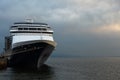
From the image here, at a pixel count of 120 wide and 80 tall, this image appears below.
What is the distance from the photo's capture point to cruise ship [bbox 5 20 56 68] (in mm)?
71625

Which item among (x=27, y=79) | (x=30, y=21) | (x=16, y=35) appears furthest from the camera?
(x=30, y=21)

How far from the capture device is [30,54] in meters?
72.2

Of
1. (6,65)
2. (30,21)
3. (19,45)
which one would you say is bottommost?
(6,65)

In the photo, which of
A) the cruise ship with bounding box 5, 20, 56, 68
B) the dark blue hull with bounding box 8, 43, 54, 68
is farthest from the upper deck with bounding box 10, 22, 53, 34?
the dark blue hull with bounding box 8, 43, 54, 68

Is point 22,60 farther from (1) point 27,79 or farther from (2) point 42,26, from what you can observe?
(1) point 27,79

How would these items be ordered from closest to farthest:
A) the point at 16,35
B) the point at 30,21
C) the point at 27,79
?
the point at 27,79 → the point at 16,35 → the point at 30,21

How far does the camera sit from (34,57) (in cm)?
7288

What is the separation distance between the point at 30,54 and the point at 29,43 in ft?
8.49

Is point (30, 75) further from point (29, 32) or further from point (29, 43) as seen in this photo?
point (29, 32)

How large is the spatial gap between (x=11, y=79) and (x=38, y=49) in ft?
67.8

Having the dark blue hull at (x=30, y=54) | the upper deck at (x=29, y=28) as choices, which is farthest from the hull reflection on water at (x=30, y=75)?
the upper deck at (x=29, y=28)

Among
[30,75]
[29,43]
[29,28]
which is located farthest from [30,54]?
[30,75]

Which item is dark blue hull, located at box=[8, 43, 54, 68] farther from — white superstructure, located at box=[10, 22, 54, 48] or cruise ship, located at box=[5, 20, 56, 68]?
white superstructure, located at box=[10, 22, 54, 48]

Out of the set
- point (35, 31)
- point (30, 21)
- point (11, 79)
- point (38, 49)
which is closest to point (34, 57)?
point (38, 49)
